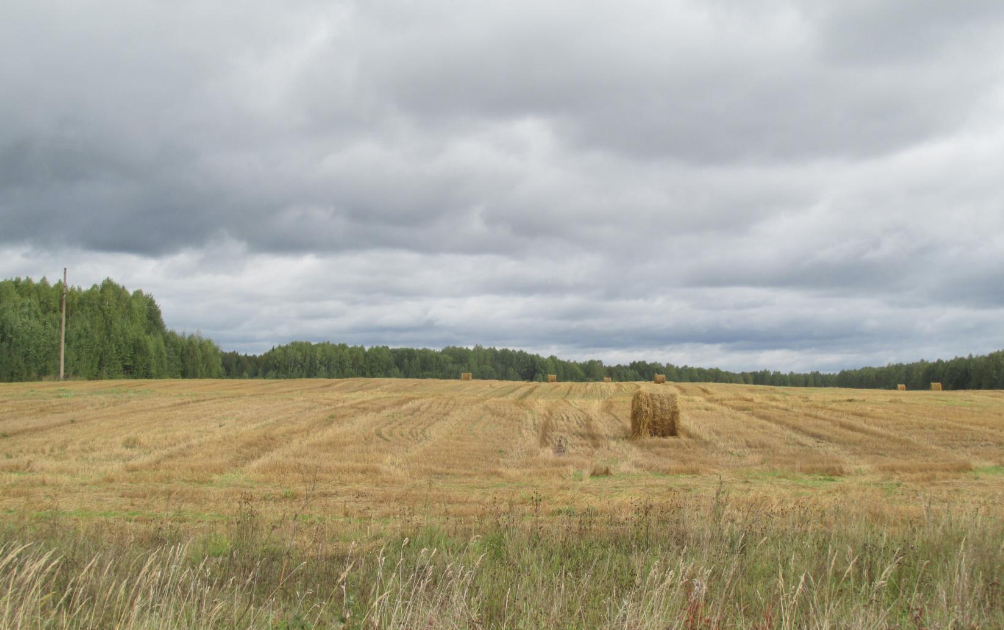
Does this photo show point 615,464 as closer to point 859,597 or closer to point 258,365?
point 859,597

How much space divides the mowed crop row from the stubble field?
12 centimetres

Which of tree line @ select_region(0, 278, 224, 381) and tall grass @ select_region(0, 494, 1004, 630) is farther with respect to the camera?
tree line @ select_region(0, 278, 224, 381)

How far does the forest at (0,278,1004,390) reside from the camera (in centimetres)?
7544

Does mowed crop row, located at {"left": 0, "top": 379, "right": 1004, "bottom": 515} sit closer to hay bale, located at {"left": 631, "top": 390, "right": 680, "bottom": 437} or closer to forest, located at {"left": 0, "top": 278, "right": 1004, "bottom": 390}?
hay bale, located at {"left": 631, "top": 390, "right": 680, "bottom": 437}

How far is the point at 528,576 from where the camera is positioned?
650 cm

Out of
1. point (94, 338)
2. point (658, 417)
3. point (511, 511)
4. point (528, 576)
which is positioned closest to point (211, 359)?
point (94, 338)

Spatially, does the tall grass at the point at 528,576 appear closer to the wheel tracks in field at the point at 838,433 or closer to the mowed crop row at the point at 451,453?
the mowed crop row at the point at 451,453

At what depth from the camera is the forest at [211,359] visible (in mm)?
75438

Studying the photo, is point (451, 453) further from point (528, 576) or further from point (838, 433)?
point (528, 576)

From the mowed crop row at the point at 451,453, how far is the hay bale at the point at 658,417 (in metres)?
0.75

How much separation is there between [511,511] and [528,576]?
3418 millimetres

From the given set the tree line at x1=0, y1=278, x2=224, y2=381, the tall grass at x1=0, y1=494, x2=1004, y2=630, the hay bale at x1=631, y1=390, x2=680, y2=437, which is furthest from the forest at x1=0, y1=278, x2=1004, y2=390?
the tall grass at x1=0, y1=494, x2=1004, y2=630

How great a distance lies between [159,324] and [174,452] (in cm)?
9144

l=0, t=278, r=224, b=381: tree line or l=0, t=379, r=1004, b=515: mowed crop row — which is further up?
l=0, t=278, r=224, b=381: tree line
